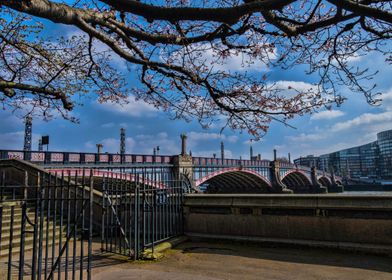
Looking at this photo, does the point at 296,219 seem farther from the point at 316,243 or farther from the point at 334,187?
the point at 334,187

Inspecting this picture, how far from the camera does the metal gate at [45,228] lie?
3.68 m

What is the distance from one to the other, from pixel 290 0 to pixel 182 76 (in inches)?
136

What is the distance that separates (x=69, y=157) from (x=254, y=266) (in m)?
20.5

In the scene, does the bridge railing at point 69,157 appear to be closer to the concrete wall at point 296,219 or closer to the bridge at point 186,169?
the bridge at point 186,169

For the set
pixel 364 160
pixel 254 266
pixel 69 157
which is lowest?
pixel 254 266

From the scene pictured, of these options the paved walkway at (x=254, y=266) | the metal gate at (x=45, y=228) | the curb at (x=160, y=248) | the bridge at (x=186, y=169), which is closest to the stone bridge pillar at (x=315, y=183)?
the bridge at (x=186, y=169)

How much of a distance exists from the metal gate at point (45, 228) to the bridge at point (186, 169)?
2.55 ft

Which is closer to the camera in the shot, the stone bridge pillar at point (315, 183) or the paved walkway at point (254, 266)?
the paved walkway at point (254, 266)

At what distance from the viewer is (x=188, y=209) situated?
7855 mm

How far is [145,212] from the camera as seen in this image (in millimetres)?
7004

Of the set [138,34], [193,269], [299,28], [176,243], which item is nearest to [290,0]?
[299,28]

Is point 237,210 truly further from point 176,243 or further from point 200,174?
point 200,174

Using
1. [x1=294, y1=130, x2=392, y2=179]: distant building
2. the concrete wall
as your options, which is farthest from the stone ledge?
[x1=294, y1=130, x2=392, y2=179]: distant building

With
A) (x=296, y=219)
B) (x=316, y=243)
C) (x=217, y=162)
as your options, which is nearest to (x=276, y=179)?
A: (x=217, y=162)
